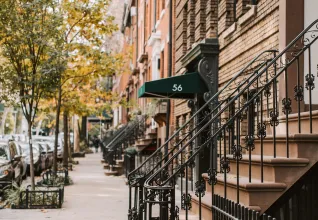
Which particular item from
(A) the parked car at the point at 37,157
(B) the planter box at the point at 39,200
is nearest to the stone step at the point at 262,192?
(B) the planter box at the point at 39,200

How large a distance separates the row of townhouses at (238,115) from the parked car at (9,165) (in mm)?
4712

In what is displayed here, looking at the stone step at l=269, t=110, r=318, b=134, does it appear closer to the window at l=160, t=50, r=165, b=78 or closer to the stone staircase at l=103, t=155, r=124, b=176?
the window at l=160, t=50, r=165, b=78

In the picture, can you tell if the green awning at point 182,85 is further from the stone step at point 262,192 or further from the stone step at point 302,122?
the stone step at point 262,192

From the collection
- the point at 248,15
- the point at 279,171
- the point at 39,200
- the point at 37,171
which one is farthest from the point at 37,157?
the point at 279,171

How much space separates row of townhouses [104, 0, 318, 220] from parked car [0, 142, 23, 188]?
4.71 meters

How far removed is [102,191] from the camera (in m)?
18.4

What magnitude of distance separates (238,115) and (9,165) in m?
11.6

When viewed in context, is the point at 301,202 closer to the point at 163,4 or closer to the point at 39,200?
the point at 39,200

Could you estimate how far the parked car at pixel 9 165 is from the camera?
16.4 metres

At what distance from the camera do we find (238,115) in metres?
6.97

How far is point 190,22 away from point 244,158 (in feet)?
33.7

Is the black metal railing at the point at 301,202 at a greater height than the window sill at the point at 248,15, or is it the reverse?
the window sill at the point at 248,15

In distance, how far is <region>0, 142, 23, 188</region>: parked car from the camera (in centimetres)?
1644

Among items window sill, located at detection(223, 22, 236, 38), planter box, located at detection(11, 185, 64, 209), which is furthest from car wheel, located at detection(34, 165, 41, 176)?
window sill, located at detection(223, 22, 236, 38)
